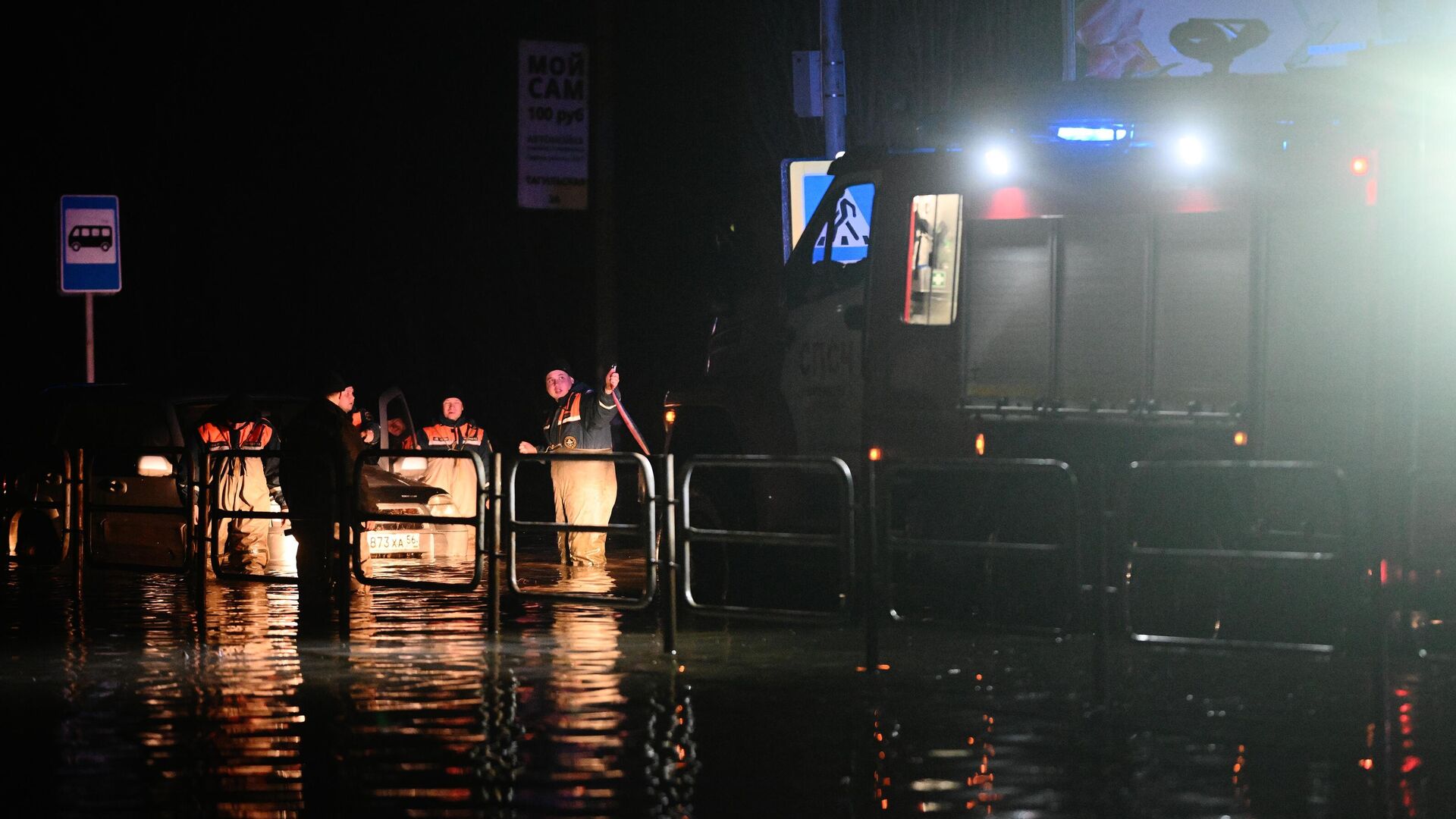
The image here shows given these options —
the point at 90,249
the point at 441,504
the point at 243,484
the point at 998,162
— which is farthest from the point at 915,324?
the point at 90,249

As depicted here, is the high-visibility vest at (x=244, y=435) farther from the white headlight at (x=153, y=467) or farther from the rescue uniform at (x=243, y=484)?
the white headlight at (x=153, y=467)

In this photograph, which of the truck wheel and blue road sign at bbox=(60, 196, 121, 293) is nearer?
the truck wheel

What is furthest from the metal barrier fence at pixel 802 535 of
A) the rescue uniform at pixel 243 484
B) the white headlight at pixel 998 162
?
the rescue uniform at pixel 243 484

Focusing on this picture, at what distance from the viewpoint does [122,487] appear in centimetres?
1794

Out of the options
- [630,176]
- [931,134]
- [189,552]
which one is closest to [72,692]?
[189,552]

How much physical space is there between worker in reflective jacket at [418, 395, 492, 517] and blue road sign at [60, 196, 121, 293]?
3.34 meters

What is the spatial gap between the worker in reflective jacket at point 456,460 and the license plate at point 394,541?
91 cm

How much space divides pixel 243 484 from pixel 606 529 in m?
5.11

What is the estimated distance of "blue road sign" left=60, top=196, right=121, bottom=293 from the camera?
67.6 feet

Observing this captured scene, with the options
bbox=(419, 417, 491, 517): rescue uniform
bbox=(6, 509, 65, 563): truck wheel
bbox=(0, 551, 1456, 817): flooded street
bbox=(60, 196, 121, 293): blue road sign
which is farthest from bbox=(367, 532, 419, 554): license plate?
bbox=(0, 551, 1456, 817): flooded street

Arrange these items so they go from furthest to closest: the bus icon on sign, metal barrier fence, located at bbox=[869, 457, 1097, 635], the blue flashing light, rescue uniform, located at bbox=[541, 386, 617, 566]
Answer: the bus icon on sign
rescue uniform, located at bbox=[541, 386, 617, 566]
the blue flashing light
metal barrier fence, located at bbox=[869, 457, 1097, 635]

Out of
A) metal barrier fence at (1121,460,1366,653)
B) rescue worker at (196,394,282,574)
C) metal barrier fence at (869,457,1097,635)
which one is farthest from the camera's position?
rescue worker at (196,394,282,574)

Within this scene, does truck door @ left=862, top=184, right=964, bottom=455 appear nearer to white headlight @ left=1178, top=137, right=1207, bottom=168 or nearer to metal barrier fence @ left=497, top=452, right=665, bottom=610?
white headlight @ left=1178, top=137, right=1207, bottom=168

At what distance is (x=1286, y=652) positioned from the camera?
31.5 feet
